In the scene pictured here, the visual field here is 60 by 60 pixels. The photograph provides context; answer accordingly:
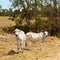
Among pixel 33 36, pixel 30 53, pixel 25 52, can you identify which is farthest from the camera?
pixel 33 36

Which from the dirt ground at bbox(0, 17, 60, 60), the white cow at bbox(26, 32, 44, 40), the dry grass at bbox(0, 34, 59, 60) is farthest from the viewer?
the white cow at bbox(26, 32, 44, 40)

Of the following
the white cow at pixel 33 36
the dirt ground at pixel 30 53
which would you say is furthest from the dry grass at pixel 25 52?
the white cow at pixel 33 36

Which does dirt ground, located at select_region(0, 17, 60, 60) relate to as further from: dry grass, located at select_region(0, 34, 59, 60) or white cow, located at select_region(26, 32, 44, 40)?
white cow, located at select_region(26, 32, 44, 40)

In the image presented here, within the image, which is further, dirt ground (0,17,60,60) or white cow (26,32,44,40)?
white cow (26,32,44,40)

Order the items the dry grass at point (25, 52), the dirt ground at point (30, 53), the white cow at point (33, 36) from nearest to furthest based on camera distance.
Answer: the dirt ground at point (30, 53) → the dry grass at point (25, 52) → the white cow at point (33, 36)

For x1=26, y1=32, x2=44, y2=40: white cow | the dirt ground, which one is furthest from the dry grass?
x1=26, y1=32, x2=44, y2=40: white cow

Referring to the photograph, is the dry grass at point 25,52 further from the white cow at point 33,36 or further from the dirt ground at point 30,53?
the white cow at point 33,36

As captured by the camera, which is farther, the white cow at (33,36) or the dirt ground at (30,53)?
the white cow at (33,36)

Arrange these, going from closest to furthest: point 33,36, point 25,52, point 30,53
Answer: point 30,53 < point 25,52 < point 33,36

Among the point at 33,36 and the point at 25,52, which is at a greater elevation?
the point at 33,36

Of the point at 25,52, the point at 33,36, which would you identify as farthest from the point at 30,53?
the point at 33,36

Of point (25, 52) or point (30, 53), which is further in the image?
point (25, 52)

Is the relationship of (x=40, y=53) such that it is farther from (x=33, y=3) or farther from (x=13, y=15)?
(x=13, y=15)

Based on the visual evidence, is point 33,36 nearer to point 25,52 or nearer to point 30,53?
point 25,52
